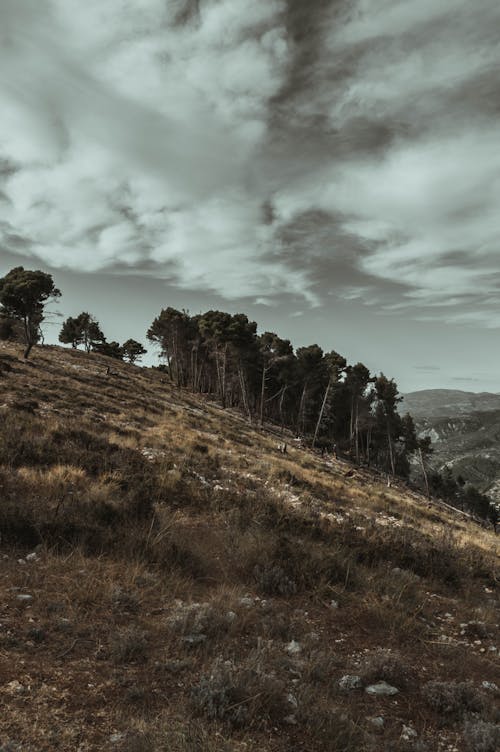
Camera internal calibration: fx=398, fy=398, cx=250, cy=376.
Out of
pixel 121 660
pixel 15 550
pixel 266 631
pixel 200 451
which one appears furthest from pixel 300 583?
pixel 200 451

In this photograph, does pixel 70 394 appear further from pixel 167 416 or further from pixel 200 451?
pixel 200 451

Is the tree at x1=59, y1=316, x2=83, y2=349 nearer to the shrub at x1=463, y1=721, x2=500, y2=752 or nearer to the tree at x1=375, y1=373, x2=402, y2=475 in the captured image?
the tree at x1=375, y1=373, x2=402, y2=475

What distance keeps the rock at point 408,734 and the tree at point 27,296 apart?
4041 centimetres

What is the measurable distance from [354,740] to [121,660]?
7.27 ft

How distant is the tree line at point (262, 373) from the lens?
41219mm

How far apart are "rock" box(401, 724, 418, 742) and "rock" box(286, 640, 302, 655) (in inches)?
50.2

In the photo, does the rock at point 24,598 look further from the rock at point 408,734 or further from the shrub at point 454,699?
the shrub at point 454,699

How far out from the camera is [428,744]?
3.46m

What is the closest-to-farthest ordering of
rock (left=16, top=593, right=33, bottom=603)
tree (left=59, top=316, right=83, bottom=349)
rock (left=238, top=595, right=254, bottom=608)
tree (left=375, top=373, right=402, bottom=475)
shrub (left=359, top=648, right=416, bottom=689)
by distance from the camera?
→ shrub (left=359, top=648, right=416, bottom=689), rock (left=16, top=593, right=33, bottom=603), rock (left=238, top=595, right=254, bottom=608), tree (left=375, top=373, right=402, bottom=475), tree (left=59, top=316, right=83, bottom=349)

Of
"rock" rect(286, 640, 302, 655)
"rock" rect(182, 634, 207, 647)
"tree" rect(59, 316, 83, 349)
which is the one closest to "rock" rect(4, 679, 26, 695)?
"rock" rect(182, 634, 207, 647)

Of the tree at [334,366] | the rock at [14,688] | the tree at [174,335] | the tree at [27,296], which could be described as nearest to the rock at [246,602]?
the rock at [14,688]

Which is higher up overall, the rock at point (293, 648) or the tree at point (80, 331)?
the tree at point (80, 331)

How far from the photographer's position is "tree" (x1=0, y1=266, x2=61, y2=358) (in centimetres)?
3819

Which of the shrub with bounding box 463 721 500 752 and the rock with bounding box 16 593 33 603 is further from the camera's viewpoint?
the rock with bounding box 16 593 33 603
